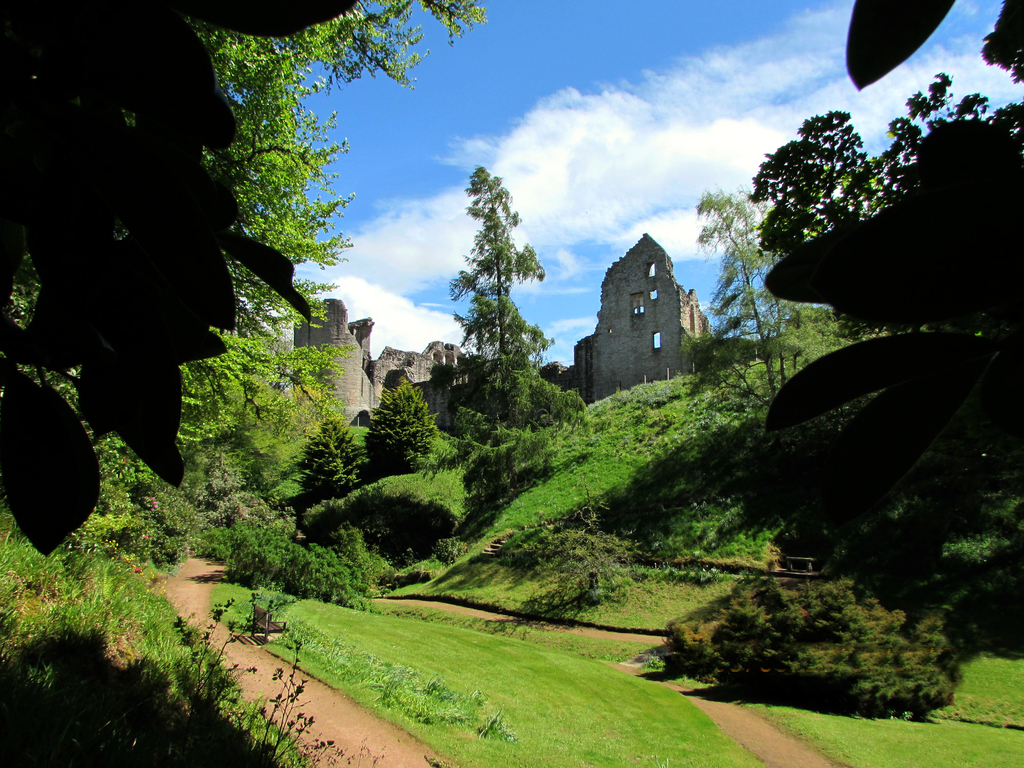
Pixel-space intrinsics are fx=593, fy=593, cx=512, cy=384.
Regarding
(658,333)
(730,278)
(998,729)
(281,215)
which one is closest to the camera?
(998,729)

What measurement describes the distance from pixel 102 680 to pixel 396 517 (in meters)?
15.1

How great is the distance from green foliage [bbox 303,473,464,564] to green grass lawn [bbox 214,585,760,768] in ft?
24.9

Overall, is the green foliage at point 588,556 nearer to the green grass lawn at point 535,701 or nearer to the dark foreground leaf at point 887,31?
the green grass lawn at point 535,701

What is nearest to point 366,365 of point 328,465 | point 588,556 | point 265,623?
point 328,465

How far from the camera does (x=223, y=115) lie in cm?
42

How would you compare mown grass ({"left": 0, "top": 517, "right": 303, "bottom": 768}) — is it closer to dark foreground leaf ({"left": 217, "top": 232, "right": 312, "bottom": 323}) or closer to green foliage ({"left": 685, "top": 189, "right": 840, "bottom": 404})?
dark foreground leaf ({"left": 217, "top": 232, "right": 312, "bottom": 323})

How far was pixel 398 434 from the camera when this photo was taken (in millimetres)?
23797

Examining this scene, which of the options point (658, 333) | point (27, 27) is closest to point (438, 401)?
point (658, 333)

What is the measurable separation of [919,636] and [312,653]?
7437 millimetres

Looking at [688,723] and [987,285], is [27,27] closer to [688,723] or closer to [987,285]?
[987,285]

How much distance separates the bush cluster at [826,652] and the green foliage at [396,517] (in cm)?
1156

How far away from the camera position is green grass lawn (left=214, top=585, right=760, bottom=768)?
522 centimetres

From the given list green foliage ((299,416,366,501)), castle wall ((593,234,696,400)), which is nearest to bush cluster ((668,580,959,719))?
green foliage ((299,416,366,501))

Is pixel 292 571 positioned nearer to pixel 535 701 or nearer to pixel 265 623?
pixel 265 623
